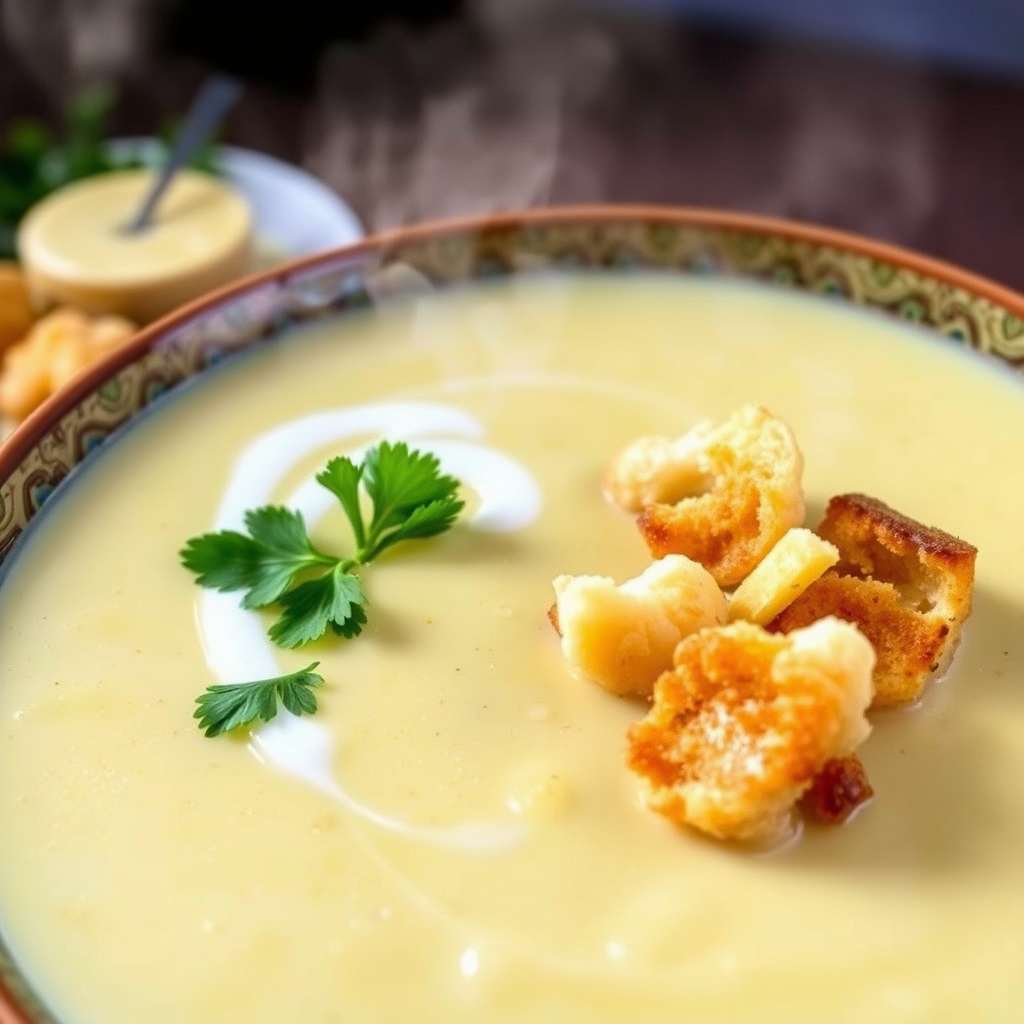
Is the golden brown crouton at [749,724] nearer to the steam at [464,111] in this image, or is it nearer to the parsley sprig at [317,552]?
the parsley sprig at [317,552]

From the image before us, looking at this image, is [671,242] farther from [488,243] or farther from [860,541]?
[860,541]

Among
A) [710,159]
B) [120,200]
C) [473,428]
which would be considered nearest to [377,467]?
[473,428]

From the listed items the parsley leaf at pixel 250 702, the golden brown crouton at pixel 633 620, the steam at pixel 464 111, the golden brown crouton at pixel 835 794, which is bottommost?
the steam at pixel 464 111

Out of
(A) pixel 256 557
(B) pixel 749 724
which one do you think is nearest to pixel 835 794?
(B) pixel 749 724

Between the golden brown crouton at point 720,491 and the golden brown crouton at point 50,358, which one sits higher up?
the golden brown crouton at point 720,491

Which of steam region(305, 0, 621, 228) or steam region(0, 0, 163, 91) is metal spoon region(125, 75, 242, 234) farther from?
steam region(0, 0, 163, 91)

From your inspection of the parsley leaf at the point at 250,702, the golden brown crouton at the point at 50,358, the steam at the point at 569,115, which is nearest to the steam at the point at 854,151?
the steam at the point at 569,115
